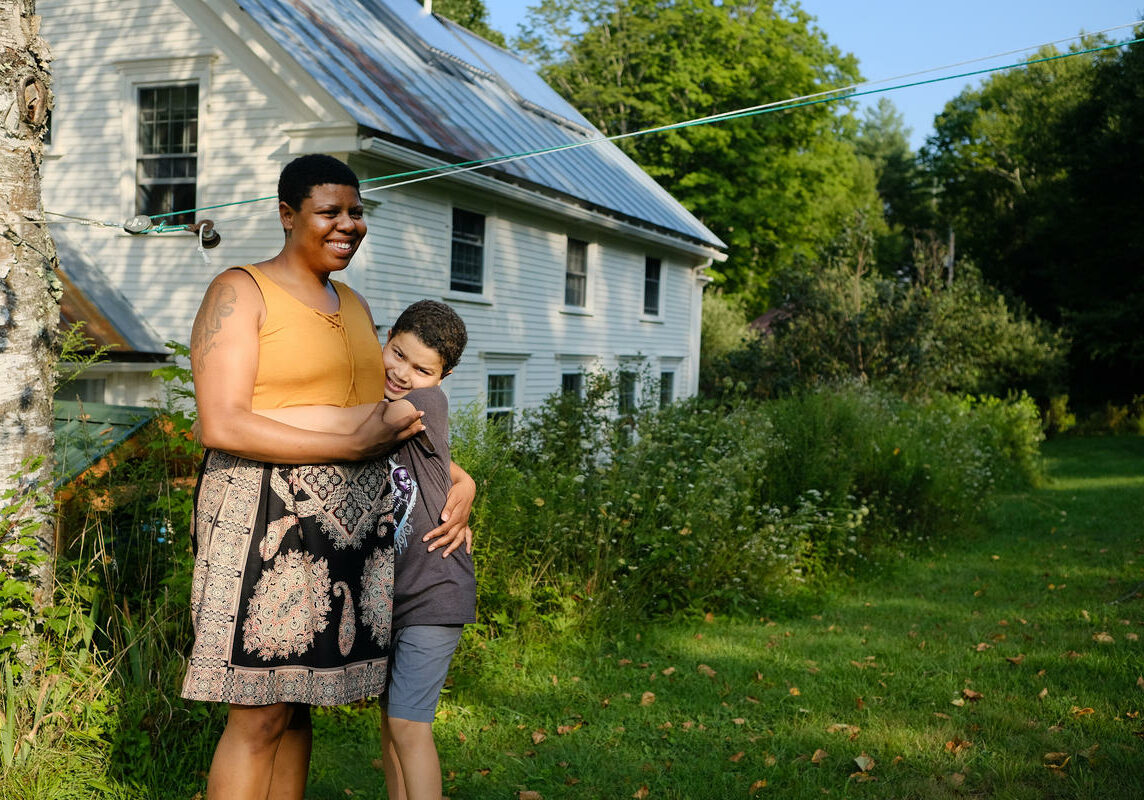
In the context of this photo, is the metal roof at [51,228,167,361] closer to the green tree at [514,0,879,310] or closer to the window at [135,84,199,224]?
the window at [135,84,199,224]

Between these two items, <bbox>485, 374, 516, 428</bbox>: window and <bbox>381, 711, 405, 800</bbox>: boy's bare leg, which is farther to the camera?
<bbox>485, 374, 516, 428</bbox>: window

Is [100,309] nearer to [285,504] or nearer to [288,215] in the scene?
[288,215]

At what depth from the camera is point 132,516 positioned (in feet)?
16.4

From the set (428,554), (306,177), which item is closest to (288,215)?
(306,177)

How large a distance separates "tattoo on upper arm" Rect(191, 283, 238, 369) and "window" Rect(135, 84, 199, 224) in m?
10.1

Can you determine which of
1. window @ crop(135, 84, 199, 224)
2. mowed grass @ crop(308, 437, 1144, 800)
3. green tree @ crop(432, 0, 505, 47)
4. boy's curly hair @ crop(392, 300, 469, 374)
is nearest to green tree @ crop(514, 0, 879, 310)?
green tree @ crop(432, 0, 505, 47)

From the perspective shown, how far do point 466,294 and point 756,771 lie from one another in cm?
1002

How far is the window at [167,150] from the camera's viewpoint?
11.7 meters

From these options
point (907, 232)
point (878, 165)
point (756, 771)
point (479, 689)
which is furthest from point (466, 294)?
point (878, 165)

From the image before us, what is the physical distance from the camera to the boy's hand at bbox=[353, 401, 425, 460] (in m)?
2.64

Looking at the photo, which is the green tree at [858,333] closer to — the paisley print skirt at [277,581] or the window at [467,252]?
the window at [467,252]

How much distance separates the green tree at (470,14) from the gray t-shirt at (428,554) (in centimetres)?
3793

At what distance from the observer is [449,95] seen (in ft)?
47.3

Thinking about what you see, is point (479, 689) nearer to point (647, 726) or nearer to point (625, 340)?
point (647, 726)
